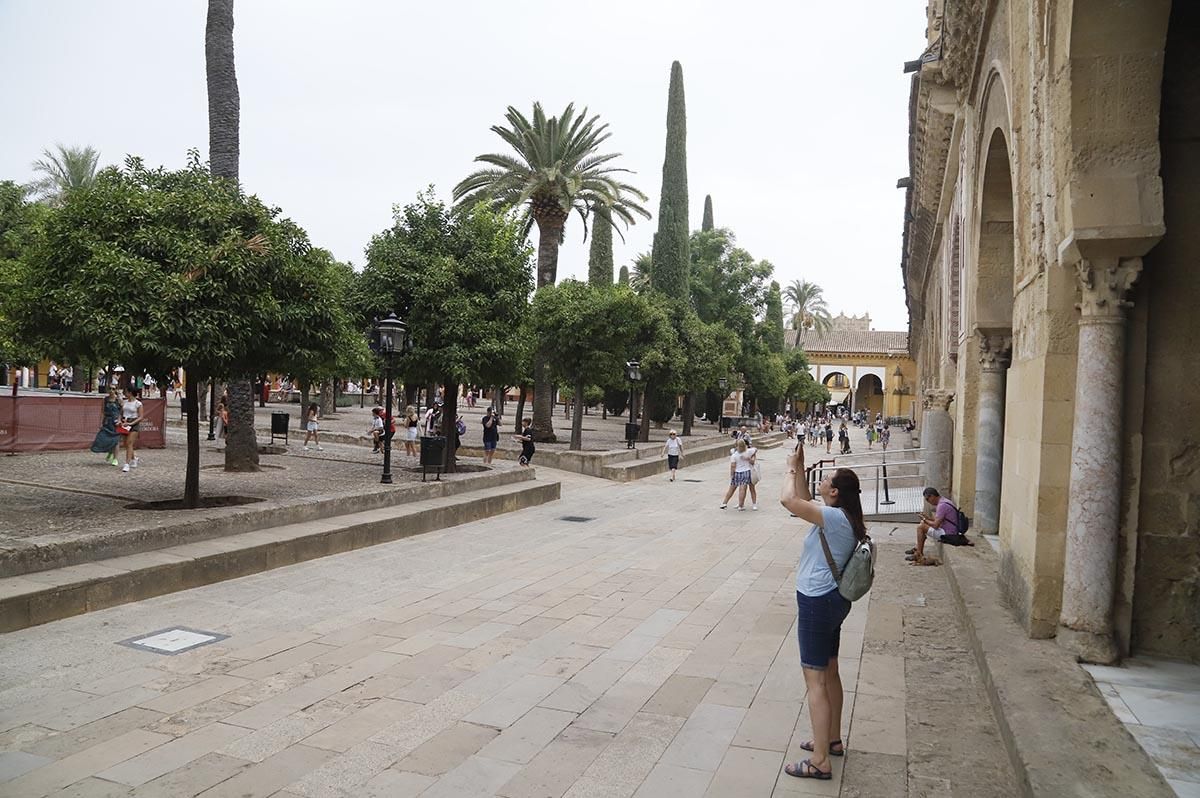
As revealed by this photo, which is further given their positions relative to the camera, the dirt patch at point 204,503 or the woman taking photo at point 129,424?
the woman taking photo at point 129,424

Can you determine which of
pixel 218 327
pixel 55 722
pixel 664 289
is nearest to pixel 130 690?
pixel 55 722

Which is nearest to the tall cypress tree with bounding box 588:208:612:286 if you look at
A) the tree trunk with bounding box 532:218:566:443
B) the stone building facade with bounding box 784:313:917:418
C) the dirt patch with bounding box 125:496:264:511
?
the tree trunk with bounding box 532:218:566:443

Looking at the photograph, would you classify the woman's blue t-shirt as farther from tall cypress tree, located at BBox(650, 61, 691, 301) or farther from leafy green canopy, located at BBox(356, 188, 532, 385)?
tall cypress tree, located at BBox(650, 61, 691, 301)

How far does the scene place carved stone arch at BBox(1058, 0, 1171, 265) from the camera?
199 inches

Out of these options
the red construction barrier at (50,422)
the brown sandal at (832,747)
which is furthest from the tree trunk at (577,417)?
the brown sandal at (832,747)

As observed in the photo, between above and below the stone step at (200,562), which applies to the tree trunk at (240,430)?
above

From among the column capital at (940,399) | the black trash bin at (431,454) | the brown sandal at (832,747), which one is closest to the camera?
the brown sandal at (832,747)

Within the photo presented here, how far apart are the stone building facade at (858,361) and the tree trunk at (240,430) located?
65904 mm

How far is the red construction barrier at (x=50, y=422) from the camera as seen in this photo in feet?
51.6

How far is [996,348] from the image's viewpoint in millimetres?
9945

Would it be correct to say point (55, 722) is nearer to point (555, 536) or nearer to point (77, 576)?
point (77, 576)

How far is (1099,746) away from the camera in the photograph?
12.9ft

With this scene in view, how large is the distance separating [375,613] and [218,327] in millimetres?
4269

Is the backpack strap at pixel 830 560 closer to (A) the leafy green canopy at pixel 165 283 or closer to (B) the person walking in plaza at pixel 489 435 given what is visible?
(A) the leafy green canopy at pixel 165 283
